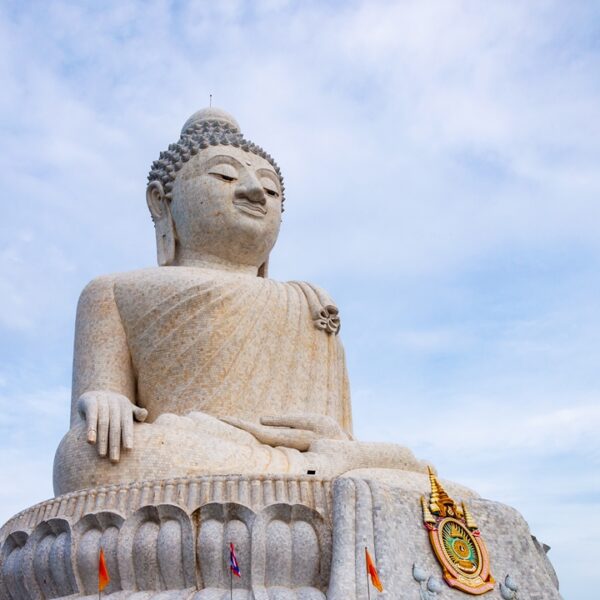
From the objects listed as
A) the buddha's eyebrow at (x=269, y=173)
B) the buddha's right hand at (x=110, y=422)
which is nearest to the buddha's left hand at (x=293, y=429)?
the buddha's right hand at (x=110, y=422)

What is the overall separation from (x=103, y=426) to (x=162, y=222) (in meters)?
3.34

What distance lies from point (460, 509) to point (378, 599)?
3.53 ft

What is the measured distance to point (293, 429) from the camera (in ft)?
23.5

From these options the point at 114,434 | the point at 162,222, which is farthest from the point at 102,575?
the point at 162,222

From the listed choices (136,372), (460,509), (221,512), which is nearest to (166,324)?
(136,372)

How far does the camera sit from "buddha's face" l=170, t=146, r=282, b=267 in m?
8.72

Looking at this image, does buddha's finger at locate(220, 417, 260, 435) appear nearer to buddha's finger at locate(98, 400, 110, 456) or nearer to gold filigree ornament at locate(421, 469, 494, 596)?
buddha's finger at locate(98, 400, 110, 456)

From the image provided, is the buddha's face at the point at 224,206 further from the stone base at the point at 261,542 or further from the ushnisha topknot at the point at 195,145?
the stone base at the point at 261,542

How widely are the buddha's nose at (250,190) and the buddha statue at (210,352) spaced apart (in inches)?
0.5

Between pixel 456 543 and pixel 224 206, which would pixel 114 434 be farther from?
pixel 224 206

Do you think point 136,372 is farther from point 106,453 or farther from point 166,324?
point 106,453

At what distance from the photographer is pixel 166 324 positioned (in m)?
7.89

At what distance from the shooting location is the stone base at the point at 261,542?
5.24 m

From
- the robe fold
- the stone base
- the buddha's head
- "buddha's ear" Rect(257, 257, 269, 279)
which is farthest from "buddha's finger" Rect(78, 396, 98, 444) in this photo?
"buddha's ear" Rect(257, 257, 269, 279)
